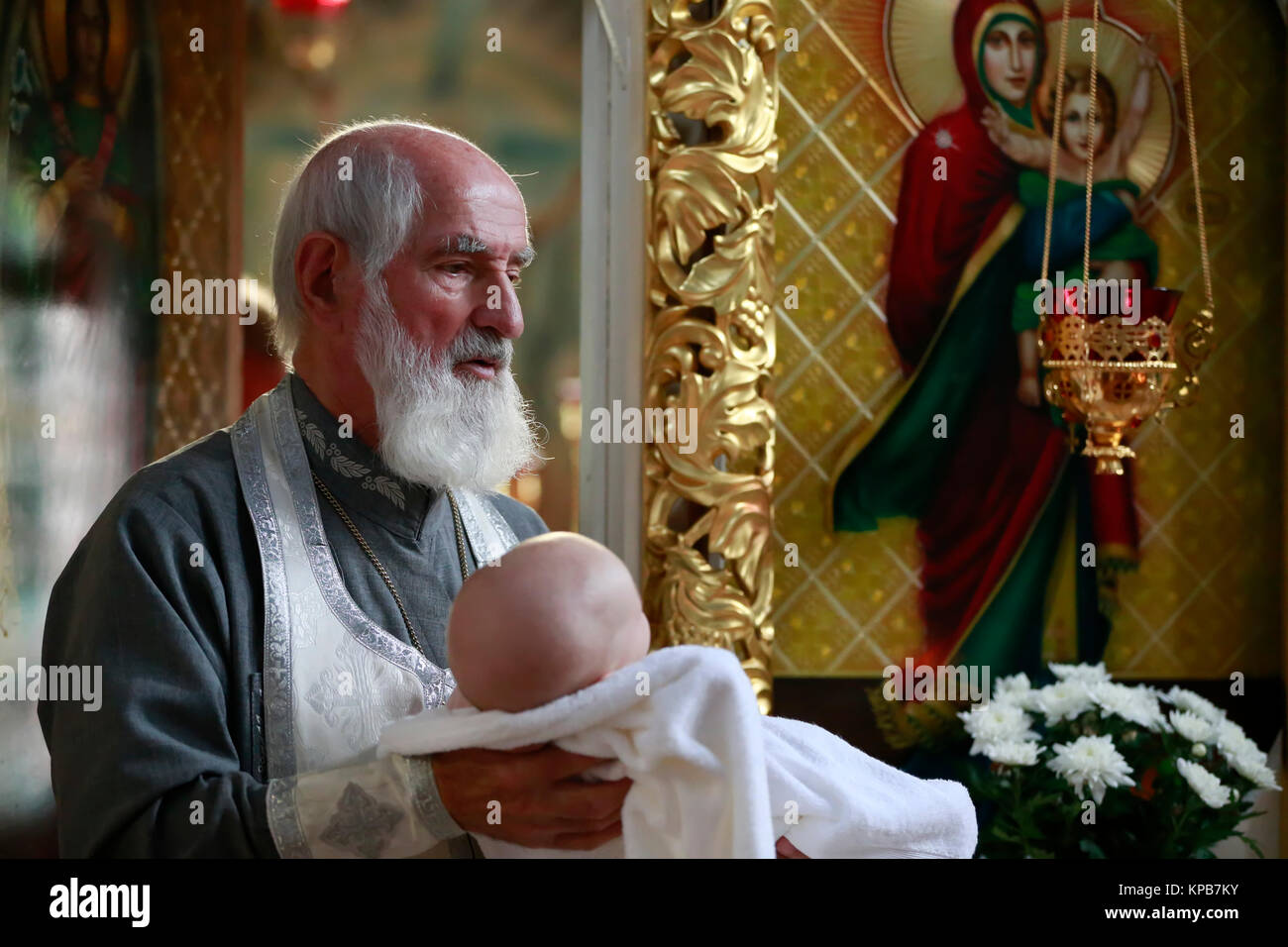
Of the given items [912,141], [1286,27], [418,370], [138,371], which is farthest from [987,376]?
[138,371]

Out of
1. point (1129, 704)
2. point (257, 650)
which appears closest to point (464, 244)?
point (257, 650)

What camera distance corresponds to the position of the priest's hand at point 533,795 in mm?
1128

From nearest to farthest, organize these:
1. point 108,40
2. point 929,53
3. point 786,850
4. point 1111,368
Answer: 1. point 786,850
2. point 108,40
3. point 1111,368
4. point 929,53

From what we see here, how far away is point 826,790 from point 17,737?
4.14 feet

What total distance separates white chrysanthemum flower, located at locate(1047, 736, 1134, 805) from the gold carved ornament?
0.52 m

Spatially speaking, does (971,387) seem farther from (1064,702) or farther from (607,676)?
(607,676)

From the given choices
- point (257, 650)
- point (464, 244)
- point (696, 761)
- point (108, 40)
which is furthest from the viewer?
point (108, 40)

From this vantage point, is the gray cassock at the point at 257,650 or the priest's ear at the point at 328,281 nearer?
the gray cassock at the point at 257,650

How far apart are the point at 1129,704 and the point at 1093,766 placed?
156mm

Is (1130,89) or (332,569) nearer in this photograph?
(332,569)

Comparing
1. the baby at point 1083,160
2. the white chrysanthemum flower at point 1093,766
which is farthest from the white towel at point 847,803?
the baby at point 1083,160

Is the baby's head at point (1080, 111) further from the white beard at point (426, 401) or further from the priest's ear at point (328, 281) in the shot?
the priest's ear at point (328, 281)

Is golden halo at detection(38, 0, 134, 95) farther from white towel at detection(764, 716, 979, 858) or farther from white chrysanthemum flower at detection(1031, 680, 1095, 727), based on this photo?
white chrysanthemum flower at detection(1031, 680, 1095, 727)

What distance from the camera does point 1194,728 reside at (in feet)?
6.67
